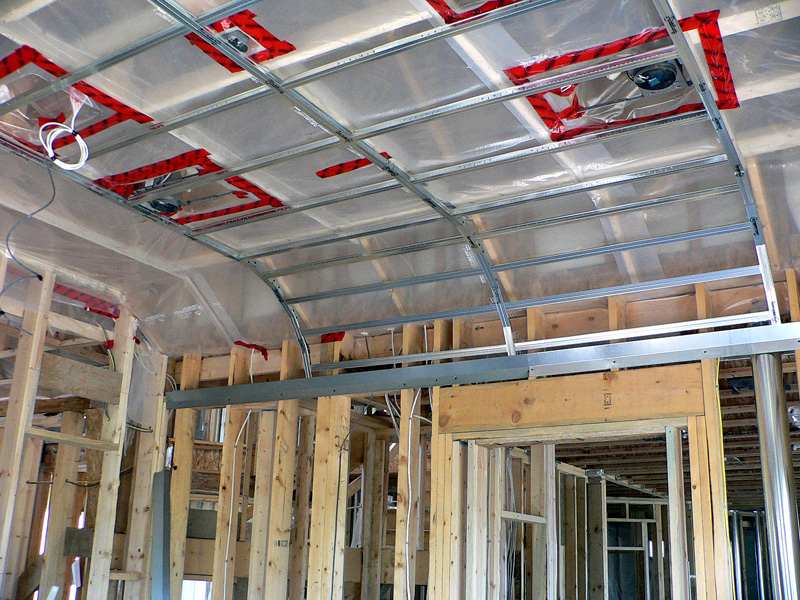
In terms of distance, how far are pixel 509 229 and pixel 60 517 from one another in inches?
184

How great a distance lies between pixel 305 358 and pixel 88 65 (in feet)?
9.68

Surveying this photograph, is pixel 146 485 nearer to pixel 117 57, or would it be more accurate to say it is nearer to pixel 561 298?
pixel 561 298

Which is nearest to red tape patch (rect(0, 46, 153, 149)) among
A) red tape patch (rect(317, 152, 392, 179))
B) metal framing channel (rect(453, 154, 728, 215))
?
red tape patch (rect(317, 152, 392, 179))

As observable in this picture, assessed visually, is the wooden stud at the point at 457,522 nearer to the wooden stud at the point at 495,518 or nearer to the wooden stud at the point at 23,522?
the wooden stud at the point at 495,518

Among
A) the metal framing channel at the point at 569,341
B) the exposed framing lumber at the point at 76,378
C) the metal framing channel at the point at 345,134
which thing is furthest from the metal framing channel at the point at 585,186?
the exposed framing lumber at the point at 76,378

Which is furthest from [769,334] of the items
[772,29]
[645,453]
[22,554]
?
[22,554]

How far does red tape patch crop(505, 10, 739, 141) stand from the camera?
10.1 feet

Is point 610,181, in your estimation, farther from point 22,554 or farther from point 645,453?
point 22,554

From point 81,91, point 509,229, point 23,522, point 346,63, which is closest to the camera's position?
point 346,63

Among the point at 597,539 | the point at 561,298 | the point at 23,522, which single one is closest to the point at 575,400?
the point at 561,298

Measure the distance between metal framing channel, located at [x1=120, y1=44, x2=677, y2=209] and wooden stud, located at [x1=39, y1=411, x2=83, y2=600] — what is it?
11.3 ft

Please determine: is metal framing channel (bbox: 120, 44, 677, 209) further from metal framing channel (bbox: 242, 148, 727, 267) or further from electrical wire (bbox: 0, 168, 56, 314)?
electrical wire (bbox: 0, 168, 56, 314)

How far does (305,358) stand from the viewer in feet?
19.3

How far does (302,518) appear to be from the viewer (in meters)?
6.63
